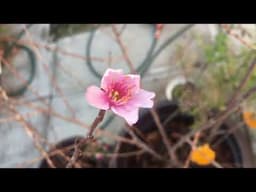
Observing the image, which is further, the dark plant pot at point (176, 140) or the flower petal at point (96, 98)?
the dark plant pot at point (176, 140)

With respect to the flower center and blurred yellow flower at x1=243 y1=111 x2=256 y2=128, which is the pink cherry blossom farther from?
blurred yellow flower at x1=243 y1=111 x2=256 y2=128

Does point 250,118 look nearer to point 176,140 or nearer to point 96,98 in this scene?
point 176,140

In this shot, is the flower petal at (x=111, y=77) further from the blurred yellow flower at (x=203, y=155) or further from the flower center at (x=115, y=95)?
the blurred yellow flower at (x=203, y=155)

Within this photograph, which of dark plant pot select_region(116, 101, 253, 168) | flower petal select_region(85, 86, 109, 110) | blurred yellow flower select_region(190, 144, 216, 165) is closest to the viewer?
flower petal select_region(85, 86, 109, 110)

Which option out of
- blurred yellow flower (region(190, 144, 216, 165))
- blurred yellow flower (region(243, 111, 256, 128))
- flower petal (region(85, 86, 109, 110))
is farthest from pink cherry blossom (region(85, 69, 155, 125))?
blurred yellow flower (region(243, 111, 256, 128))

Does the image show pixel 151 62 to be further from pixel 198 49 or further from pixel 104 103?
pixel 104 103

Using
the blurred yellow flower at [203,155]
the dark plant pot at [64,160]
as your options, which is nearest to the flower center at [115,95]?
the blurred yellow flower at [203,155]

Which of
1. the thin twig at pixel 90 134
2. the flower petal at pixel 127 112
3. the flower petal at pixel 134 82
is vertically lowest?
the thin twig at pixel 90 134
